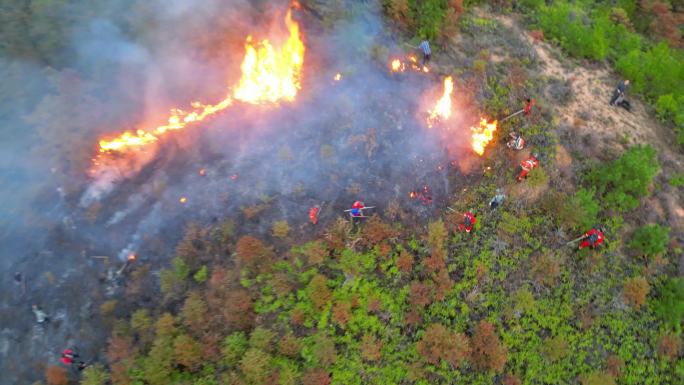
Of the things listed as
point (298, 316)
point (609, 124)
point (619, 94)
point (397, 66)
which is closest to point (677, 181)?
point (609, 124)

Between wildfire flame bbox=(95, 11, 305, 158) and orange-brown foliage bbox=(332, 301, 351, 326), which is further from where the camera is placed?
wildfire flame bbox=(95, 11, 305, 158)

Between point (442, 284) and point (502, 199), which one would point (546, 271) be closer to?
point (502, 199)

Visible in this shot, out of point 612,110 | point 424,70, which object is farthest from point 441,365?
point 612,110

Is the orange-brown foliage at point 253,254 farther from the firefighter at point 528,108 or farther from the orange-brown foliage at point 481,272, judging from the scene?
the firefighter at point 528,108

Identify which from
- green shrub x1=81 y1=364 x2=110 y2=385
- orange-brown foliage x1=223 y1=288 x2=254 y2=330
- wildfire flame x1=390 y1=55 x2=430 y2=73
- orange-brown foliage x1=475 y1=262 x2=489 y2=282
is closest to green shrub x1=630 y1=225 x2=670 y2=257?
orange-brown foliage x1=475 y1=262 x2=489 y2=282

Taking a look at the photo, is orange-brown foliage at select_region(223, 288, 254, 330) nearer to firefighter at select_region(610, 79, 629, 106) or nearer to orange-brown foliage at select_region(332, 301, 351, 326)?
orange-brown foliage at select_region(332, 301, 351, 326)

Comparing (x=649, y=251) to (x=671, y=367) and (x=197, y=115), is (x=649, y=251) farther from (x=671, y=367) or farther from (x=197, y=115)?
(x=197, y=115)
